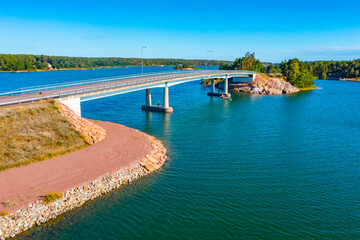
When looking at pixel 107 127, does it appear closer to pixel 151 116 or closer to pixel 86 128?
pixel 86 128

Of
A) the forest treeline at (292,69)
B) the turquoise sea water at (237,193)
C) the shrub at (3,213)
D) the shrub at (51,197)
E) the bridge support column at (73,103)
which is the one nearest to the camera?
the shrub at (3,213)

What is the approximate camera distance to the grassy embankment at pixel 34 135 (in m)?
27.4

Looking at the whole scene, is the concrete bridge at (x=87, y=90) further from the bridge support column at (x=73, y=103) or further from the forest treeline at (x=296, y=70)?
the forest treeline at (x=296, y=70)

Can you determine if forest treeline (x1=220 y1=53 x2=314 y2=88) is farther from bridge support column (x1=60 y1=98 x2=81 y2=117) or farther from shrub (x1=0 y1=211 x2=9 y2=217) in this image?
shrub (x1=0 y1=211 x2=9 y2=217)

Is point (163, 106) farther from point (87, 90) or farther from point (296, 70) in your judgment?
point (296, 70)

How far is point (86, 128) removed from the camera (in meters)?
35.9

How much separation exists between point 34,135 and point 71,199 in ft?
38.0

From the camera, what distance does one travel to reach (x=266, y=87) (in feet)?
368

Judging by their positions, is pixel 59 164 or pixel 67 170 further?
pixel 59 164

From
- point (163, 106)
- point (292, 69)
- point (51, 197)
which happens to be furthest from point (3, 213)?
point (292, 69)

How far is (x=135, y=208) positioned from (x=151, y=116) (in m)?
37.0

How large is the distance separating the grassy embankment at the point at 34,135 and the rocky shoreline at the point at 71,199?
8.16m

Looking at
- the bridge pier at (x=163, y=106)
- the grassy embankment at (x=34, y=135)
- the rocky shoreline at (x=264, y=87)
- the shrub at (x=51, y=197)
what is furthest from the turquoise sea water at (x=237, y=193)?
the rocky shoreline at (x=264, y=87)

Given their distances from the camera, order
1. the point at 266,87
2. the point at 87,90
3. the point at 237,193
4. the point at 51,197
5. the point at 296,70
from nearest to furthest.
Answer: the point at 51,197 → the point at 237,193 → the point at 87,90 → the point at 266,87 → the point at 296,70
